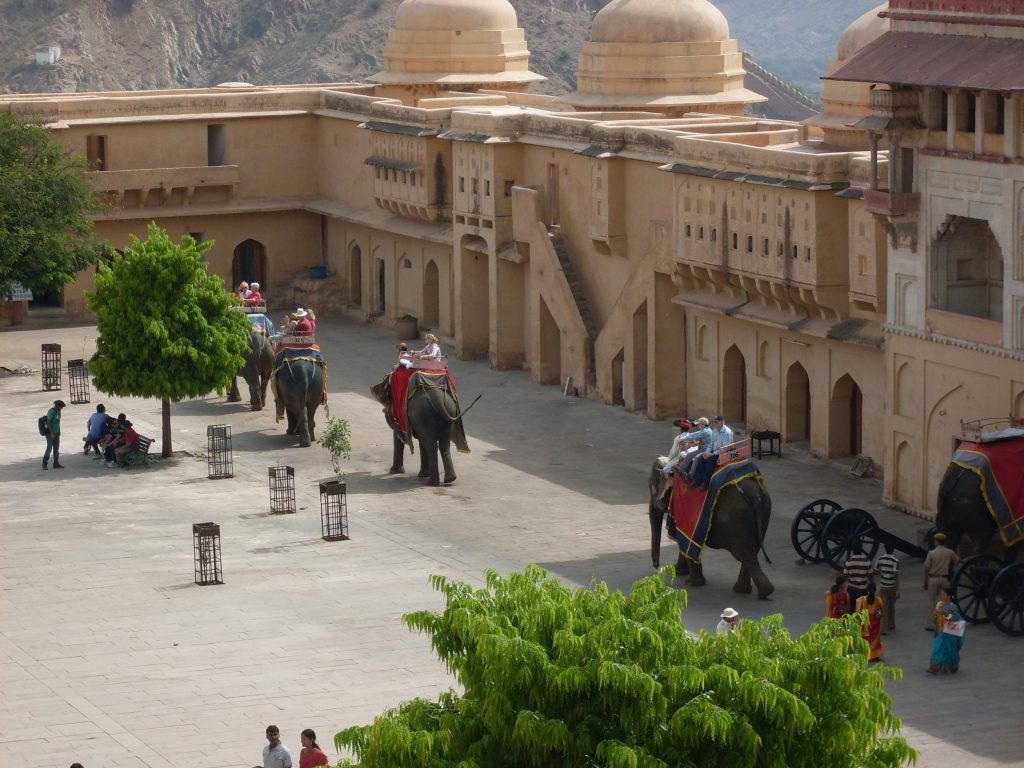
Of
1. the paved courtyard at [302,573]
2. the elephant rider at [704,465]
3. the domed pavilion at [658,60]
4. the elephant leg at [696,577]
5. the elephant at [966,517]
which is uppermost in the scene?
the domed pavilion at [658,60]

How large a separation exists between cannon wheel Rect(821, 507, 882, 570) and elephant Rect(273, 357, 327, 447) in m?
10.4

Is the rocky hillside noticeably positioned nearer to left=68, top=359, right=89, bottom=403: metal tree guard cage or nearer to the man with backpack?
left=68, top=359, right=89, bottom=403: metal tree guard cage

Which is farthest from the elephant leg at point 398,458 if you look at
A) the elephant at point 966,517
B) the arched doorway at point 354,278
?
the arched doorway at point 354,278

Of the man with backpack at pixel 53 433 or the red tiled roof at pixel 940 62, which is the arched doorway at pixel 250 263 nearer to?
the man with backpack at pixel 53 433

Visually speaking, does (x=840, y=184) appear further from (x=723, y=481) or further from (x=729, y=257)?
(x=723, y=481)

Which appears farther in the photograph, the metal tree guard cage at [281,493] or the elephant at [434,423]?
the elephant at [434,423]

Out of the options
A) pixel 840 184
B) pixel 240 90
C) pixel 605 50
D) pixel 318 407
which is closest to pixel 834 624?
pixel 840 184

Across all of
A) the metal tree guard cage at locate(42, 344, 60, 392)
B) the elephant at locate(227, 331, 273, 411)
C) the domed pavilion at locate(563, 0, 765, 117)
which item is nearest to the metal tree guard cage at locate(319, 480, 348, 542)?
the elephant at locate(227, 331, 273, 411)

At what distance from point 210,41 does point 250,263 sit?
5826 centimetres

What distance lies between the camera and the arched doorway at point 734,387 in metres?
34.9

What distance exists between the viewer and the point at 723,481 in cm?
2462

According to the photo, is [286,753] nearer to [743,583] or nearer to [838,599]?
[838,599]

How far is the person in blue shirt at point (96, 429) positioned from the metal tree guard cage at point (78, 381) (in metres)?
4.14

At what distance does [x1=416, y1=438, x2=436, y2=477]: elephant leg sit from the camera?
103 ft
